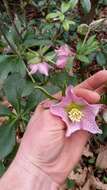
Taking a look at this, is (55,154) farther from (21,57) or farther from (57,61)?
(21,57)

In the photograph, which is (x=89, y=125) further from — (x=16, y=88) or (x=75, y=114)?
(x=16, y=88)

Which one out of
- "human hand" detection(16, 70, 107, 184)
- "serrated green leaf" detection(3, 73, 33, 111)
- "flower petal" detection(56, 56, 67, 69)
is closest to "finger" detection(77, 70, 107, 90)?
"human hand" detection(16, 70, 107, 184)

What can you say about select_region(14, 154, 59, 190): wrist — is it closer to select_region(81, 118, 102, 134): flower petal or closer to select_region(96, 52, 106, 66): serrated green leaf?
select_region(81, 118, 102, 134): flower petal

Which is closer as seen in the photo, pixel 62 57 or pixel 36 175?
pixel 36 175

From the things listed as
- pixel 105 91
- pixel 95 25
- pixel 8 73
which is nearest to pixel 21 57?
pixel 8 73

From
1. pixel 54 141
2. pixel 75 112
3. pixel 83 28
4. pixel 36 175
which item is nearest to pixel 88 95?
pixel 75 112

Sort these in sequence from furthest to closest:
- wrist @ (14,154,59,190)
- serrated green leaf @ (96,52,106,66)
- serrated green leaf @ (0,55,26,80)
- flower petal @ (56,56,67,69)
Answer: serrated green leaf @ (96,52,106,66) → serrated green leaf @ (0,55,26,80) → flower petal @ (56,56,67,69) → wrist @ (14,154,59,190)

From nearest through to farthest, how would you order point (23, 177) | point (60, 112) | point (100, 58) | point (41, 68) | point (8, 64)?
point (60, 112), point (23, 177), point (41, 68), point (8, 64), point (100, 58)

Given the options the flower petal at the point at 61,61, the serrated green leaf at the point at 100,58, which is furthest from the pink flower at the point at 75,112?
the serrated green leaf at the point at 100,58
